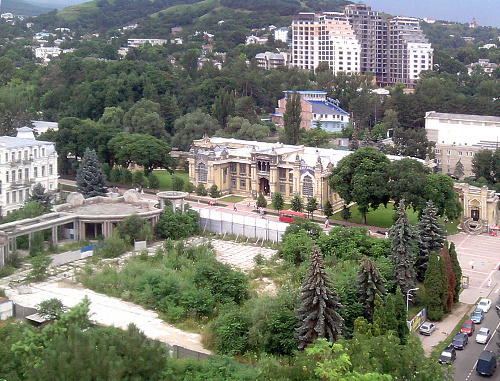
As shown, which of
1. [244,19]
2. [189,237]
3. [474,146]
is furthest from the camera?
[244,19]

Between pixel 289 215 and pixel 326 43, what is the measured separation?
228ft

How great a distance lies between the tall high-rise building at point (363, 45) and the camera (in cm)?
10881

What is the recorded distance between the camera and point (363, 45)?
11169 centimetres

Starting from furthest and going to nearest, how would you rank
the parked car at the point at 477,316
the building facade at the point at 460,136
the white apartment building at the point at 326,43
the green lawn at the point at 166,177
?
the white apartment building at the point at 326,43 < the building facade at the point at 460,136 < the green lawn at the point at 166,177 < the parked car at the point at 477,316

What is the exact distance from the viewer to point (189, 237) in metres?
42.3

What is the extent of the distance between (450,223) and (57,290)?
25771 millimetres

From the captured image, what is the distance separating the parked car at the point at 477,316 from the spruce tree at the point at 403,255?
2813mm

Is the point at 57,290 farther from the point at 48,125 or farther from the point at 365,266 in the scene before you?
the point at 48,125

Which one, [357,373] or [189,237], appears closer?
[357,373]

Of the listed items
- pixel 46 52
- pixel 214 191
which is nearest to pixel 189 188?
pixel 214 191

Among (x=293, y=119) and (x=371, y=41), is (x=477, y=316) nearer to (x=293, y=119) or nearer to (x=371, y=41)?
(x=293, y=119)

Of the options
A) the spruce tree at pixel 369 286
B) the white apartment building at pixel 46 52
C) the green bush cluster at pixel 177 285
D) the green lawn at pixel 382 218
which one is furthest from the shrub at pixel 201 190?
the white apartment building at pixel 46 52

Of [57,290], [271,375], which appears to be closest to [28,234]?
[57,290]

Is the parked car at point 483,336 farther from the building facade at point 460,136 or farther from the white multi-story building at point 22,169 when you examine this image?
the building facade at point 460,136
